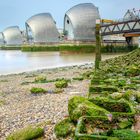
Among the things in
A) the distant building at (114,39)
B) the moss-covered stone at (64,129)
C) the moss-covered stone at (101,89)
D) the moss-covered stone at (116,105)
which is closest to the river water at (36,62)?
the moss-covered stone at (101,89)

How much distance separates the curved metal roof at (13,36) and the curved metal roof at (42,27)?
2116 centimetres

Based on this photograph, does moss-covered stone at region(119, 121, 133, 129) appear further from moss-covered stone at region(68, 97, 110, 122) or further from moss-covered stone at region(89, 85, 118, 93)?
moss-covered stone at region(89, 85, 118, 93)

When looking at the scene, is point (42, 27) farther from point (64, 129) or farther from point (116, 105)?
point (64, 129)

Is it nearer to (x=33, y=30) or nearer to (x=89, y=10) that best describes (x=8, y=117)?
(x=89, y=10)

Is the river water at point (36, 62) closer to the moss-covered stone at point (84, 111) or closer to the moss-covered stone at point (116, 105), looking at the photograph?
the moss-covered stone at point (116, 105)

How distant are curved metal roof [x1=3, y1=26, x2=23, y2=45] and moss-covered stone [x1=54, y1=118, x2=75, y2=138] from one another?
10370 centimetres

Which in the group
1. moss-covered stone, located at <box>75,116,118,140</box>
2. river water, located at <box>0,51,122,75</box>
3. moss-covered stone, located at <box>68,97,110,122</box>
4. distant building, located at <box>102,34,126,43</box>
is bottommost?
river water, located at <box>0,51,122,75</box>

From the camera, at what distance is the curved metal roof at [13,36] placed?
108 m

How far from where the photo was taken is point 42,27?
85.6 meters

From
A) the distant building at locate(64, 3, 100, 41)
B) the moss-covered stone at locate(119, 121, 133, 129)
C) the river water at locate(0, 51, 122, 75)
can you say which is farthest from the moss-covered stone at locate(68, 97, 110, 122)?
the distant building at locate(64, 3, 100, 41)

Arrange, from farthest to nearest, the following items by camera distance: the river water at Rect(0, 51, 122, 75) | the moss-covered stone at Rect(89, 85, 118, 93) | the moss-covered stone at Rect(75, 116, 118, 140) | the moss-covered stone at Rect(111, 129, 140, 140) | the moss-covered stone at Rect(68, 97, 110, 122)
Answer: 1. the river water at Rect(0, 51, 122, 75)
2. the moss-covered stone at Rect(89, 85, 118, 93)
3. the moss-covered stone at Rect(68, 97, 110, 122)
4. the moss-covered stone at Rect(75, 116, 118, 140)
5. the moss-covered stone at Rect(111, 129, 140, 140)

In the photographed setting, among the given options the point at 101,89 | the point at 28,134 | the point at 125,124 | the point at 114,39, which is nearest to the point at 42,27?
the point at 114,39

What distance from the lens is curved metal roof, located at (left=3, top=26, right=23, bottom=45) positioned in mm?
107500

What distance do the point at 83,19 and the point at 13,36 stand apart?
4106 cm
